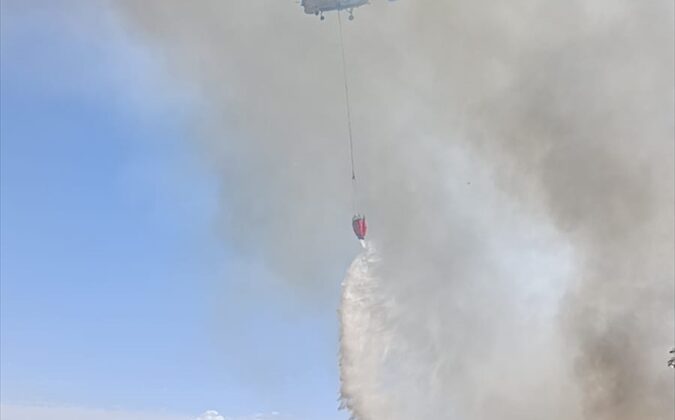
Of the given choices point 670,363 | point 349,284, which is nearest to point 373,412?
point 349,284

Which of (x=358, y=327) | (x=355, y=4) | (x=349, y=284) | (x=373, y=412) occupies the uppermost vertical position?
(x=355, y=4)

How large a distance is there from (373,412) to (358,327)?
17.5 ft

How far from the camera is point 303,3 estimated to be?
54219 mm

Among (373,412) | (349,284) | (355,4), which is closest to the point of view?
(373,412)

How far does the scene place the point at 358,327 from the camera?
48156 millimetres

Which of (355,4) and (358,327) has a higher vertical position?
(355,4)

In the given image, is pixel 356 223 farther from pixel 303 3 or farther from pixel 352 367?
pixel 303 3

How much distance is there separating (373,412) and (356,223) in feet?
37.8

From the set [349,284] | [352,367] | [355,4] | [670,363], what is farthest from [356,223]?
[670,363]

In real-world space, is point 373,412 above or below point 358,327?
below

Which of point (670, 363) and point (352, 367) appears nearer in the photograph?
point (352, 367)

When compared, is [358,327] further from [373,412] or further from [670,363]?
[670,363]

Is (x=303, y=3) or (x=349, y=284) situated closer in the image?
(x=349, y=284)

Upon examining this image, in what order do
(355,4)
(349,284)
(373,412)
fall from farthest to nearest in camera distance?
1. (355,4)
2. (349,284)
3. (373,412)
